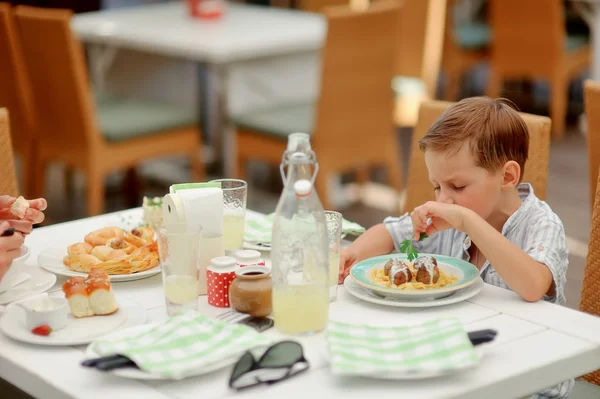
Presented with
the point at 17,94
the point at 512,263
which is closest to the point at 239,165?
the point at 17,94

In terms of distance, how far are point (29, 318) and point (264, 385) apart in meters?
0.38

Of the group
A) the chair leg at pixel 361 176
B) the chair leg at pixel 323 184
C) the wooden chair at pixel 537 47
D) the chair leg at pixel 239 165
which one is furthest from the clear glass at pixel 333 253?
the wooden chair at pixel 537 47

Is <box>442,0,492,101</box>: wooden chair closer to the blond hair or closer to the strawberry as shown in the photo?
the blond hair

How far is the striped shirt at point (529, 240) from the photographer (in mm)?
1516

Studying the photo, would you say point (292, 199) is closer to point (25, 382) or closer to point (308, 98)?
point (25, 382)

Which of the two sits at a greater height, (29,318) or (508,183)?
(508,183)

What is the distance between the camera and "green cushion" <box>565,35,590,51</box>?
536 centimetres

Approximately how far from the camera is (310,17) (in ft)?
15.3

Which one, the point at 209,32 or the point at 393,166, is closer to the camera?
the point at 393,166

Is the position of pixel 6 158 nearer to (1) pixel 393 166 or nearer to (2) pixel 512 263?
(2) pixel 512 263

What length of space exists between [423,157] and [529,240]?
528mm

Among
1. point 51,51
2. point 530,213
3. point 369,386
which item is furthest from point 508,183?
point 51,51

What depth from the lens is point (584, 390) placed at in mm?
1663

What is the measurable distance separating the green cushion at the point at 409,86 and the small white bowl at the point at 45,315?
178 inches
